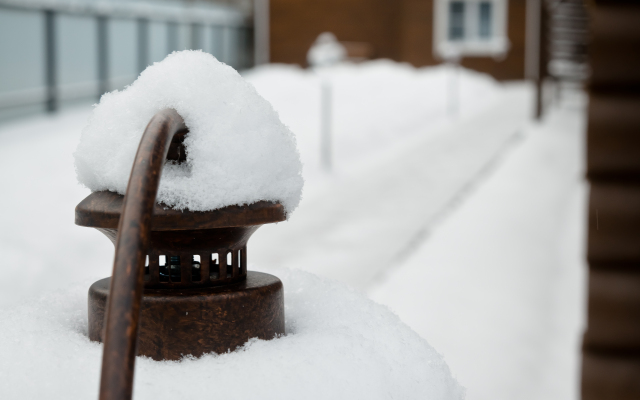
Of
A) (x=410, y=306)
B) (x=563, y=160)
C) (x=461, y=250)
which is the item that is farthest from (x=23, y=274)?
(x=563, y=160)

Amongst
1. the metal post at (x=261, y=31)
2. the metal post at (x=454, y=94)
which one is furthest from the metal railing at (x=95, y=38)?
the metal post at (x=454, y=94)

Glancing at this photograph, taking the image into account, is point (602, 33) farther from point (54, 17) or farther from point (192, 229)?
point (54, 17)

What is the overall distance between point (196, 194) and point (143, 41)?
36.0ft

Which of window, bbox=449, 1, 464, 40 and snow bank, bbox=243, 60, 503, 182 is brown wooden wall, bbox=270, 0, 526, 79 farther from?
snow bank, bbox=243, 60, 503, 182

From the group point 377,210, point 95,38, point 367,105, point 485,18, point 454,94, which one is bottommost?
point 377,210

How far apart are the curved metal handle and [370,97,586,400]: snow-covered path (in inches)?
74.2

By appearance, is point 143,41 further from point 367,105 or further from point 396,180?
point 396,180

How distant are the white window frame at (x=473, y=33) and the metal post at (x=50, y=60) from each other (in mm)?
12065

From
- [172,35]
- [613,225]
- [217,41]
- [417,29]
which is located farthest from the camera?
[417,29]

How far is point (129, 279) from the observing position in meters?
0.40

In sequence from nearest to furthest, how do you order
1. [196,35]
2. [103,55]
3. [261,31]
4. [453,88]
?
[103,55], [196,35], [453,88], [261,31]

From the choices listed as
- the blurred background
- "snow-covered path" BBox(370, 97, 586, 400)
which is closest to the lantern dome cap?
the blurred background

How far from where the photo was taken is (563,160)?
5.99 metres

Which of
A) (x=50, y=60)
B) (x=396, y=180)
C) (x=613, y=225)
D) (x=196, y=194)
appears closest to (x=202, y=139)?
(x=196, y=194)
